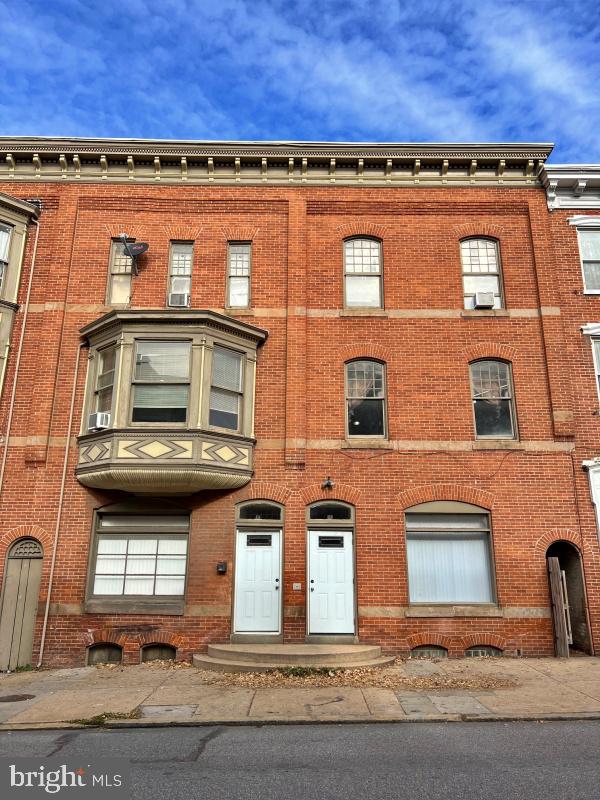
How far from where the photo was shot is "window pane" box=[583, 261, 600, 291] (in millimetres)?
13258

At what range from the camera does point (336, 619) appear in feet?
36.9

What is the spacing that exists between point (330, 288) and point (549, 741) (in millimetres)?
9660

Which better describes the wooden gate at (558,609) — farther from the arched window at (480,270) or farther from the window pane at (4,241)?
the window pane at (4,241)

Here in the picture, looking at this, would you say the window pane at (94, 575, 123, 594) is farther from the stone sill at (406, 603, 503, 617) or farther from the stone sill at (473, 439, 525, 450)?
the stone sill at (473, 439, 525, 450)

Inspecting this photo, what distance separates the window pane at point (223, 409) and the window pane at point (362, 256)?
4.30m

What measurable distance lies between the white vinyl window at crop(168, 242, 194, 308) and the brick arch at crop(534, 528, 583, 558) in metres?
9.36

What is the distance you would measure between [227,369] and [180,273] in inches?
116

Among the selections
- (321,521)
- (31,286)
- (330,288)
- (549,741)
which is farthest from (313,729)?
(31,286)

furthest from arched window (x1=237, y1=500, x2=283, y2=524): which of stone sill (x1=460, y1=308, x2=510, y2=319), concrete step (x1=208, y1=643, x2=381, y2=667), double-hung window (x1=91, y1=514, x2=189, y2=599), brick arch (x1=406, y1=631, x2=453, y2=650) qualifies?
stone sill (x1=460, y1=308, x2=510, y2=319)

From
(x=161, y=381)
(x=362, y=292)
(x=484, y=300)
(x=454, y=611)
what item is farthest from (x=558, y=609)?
(x=161, y=381)

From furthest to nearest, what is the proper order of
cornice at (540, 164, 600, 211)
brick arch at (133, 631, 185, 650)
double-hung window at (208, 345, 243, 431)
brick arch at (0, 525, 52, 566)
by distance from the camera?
cornice at (540, 164, 600, 211), double-hung window at (208, 345, 243, 431), brick arch at (0, 525, 52, 566), brick arch at (133, 631, 185, 650)

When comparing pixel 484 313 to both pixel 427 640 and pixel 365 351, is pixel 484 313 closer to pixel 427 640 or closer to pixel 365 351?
pixel 365 351

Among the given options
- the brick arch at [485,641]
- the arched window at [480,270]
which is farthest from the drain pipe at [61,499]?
the arched window at [480,270]

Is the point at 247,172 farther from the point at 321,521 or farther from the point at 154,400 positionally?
the point at 321,521
